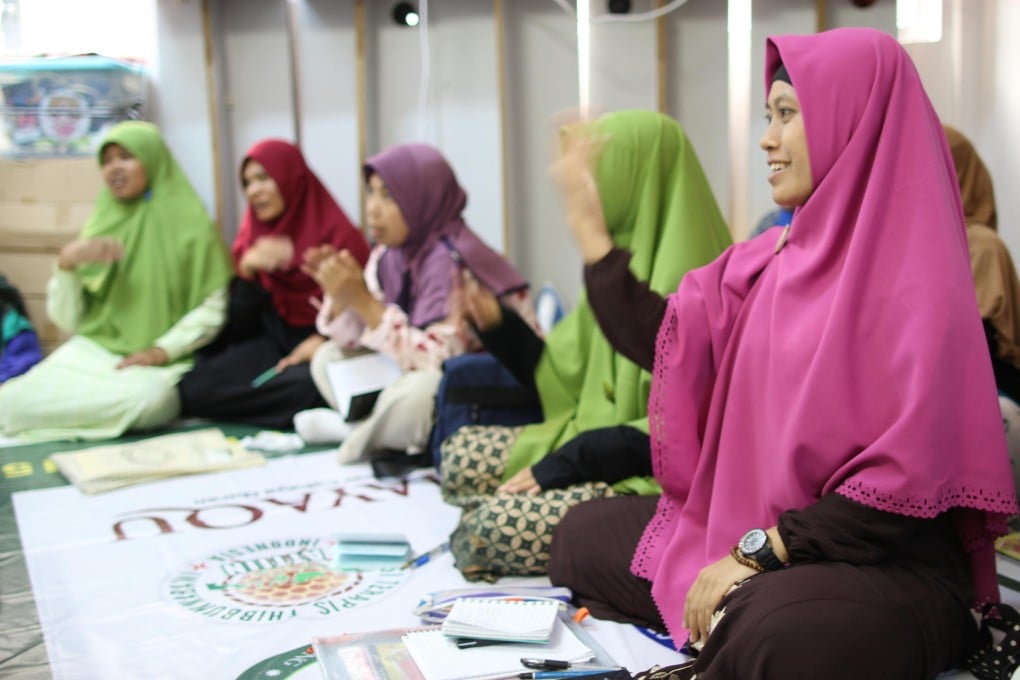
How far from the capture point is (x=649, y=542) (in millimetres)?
1546

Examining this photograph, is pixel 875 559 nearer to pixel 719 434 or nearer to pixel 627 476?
pixel 719 434

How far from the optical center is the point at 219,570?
189cm

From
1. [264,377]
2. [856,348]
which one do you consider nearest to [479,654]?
[856,348]

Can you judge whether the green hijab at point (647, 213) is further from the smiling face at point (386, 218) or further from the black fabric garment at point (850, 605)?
the smiling face at point (386, 218)

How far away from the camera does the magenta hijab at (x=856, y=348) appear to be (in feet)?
3.89

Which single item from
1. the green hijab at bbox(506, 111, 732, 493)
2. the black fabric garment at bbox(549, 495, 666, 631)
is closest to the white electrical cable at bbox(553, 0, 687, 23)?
the green hijab at bbox(506, 111, 732, 493)

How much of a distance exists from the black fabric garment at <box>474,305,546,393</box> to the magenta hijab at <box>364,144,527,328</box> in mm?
478

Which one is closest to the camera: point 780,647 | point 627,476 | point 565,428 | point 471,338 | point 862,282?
point 780,647

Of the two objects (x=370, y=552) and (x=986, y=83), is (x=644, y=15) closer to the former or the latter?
(x=986, y=83)

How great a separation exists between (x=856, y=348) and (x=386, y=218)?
5.73ft

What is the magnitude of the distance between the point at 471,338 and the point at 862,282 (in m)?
1.48

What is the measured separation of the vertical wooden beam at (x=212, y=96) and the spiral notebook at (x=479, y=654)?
113 inches

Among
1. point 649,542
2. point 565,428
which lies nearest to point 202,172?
point 565,428

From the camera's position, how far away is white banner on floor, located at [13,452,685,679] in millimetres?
1550
